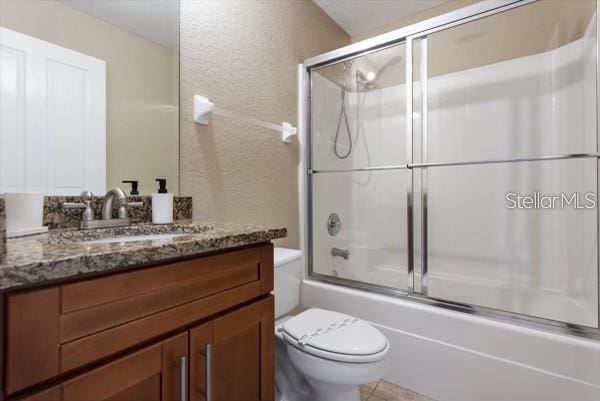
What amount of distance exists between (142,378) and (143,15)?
131cm

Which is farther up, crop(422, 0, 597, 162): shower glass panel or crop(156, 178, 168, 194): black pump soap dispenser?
crop(422, 0, 597, 162): shower glass panel

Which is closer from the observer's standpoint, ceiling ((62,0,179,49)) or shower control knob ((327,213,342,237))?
ceiling ((62,0,179,49))

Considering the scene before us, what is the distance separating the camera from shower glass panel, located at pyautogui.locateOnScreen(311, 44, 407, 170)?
6.89ft

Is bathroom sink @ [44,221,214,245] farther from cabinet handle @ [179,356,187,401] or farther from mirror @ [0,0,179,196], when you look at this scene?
cabinet handle @ [179,356,187,401]

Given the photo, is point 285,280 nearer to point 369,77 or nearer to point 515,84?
point 369,77

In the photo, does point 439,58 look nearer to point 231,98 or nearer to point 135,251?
point 231,98

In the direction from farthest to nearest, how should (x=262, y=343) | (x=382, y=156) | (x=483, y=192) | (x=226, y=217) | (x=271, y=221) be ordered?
(x=382, y=156) < (x=483, y=192) < (x=271, y=221) < (x=226, y=217) < (x=262, y=343)

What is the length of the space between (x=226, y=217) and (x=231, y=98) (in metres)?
0.61

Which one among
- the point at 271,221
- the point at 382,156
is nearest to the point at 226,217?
the point at 271,221

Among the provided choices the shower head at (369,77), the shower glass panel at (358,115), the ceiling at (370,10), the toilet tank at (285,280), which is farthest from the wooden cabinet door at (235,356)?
the ceiling at (370,10)

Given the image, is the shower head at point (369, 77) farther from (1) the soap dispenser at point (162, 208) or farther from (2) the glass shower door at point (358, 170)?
(1) the soap dispenser at point (162, 208)

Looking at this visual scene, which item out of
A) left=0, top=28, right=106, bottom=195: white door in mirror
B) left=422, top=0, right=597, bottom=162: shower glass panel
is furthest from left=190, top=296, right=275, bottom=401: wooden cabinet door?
left=422, top=0, right=597, bottom=162: shower glass panel

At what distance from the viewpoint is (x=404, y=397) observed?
1506mm

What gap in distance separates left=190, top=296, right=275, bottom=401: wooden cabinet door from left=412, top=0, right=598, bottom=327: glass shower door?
1126 mm
